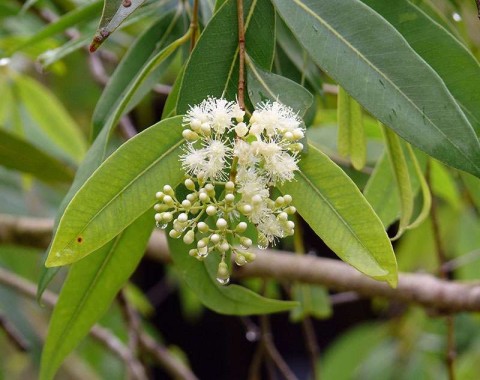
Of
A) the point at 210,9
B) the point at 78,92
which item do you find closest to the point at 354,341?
the point at 78,92

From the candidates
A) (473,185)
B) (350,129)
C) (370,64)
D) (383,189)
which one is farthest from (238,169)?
(473,185)

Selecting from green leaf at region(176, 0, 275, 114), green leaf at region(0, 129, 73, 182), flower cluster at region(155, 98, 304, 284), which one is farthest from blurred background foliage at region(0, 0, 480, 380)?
flower cluster at region(155, 98, 304, 284)

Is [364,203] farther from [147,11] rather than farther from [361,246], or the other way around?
[147,11]

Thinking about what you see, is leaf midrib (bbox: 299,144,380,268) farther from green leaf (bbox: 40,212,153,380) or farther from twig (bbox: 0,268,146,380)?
twig (bbox: 0,268,146,380)

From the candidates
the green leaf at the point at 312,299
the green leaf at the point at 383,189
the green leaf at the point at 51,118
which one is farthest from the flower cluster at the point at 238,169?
the green leaf at the point at 51,118

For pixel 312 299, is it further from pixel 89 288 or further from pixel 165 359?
pixel 89 288

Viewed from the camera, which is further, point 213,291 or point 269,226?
point 213,291
